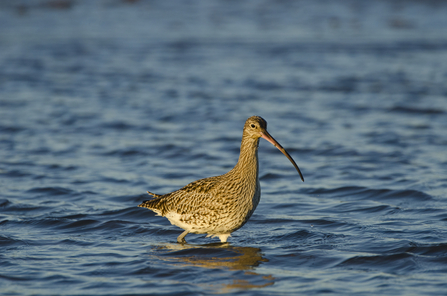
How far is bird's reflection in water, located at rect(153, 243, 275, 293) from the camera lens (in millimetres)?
6441

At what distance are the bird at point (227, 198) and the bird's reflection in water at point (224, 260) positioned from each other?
223mm

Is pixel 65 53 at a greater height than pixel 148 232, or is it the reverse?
pixel 65 53

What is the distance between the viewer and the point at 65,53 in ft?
72.4

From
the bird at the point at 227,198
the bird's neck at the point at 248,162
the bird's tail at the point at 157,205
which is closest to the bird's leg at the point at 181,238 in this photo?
the bird at the point at 227,198

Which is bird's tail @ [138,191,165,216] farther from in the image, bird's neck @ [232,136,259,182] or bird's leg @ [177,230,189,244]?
bird's neck @ [232,136,259,182]

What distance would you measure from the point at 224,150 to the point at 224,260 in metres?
5.43

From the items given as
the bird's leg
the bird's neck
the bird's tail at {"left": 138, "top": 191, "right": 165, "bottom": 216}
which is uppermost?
the bird's neck

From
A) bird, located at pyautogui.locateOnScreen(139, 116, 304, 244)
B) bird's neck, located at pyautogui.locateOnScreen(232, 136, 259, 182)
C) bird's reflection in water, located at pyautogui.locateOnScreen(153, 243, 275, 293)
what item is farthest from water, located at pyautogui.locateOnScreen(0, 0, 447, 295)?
bird's neck, located at pyautogui.locateOnScreen(232, 136, 259, 182)

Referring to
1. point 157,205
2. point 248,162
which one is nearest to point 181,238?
point 157,205

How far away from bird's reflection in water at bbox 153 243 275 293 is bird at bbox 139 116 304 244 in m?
0.22

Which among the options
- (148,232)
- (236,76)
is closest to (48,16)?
(236,76)

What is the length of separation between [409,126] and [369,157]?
2617 mm

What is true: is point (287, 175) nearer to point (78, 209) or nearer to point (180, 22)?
point (78, 209)

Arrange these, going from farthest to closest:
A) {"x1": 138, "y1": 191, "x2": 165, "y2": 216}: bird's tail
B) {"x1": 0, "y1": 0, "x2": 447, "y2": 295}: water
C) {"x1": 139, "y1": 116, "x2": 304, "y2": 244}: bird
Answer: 1. {"x1": 138, "y1": 191, "x2": 165, "y2": 216}: bird's tail
2. {"x1": 139, "y1": 116, "x2": 304, "y2": 244}: bird
3. {"x1": 0, "y1": 0, "x2": 447, "y2": 295}: water
